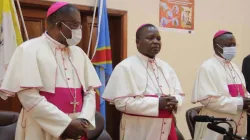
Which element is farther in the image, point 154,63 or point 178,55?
point 178,55

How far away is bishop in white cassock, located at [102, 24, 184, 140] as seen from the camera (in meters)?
3.43

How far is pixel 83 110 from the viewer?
286 cm

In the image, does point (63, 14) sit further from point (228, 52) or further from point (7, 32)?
point (228, 52)

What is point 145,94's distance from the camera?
3525 millimetres

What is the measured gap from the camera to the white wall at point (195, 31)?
5631 mm

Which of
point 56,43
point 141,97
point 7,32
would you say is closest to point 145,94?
point 141,97

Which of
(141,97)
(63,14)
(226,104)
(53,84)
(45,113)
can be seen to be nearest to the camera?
(45,113)

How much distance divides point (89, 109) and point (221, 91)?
1711mm

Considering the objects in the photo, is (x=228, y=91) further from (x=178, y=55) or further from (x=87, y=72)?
(x=178, y=55)

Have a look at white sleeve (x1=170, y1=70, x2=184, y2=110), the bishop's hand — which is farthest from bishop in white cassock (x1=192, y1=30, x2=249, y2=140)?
the bishop's hand

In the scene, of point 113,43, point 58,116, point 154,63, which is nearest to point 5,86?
point 58,116

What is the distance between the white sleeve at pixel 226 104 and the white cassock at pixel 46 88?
5.07 ft

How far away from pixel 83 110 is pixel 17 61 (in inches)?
23.2

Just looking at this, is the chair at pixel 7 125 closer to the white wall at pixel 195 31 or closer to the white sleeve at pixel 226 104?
the white sleeve at pixel 226 104
